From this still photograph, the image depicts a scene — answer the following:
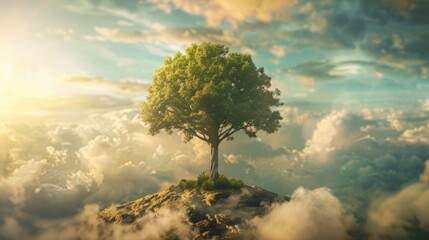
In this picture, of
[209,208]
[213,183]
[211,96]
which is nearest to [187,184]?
[213,183]

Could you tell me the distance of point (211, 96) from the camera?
139 feet

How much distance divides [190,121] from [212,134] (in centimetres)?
291

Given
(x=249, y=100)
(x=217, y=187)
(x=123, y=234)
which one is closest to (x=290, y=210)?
(x=217, y=187)

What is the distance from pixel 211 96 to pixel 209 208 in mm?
11038

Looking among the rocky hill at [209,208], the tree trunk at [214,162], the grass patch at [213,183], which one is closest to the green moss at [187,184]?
the grass patch at [213,183]

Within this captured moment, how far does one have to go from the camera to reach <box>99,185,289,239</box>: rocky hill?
38281mm

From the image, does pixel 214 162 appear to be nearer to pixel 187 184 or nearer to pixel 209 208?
pixel 187 184

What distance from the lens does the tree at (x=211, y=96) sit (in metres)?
43.2

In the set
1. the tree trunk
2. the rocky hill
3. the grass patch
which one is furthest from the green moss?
the tree trunk

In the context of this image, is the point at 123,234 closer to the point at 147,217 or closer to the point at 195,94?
the point at 147,217

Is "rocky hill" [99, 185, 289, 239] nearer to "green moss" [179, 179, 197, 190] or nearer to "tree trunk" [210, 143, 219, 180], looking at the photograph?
"green moss" [179, 179, 197, 190]

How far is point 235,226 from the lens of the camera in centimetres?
3822

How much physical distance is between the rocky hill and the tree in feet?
12.8

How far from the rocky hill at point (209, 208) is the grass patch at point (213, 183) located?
1.43 feet
